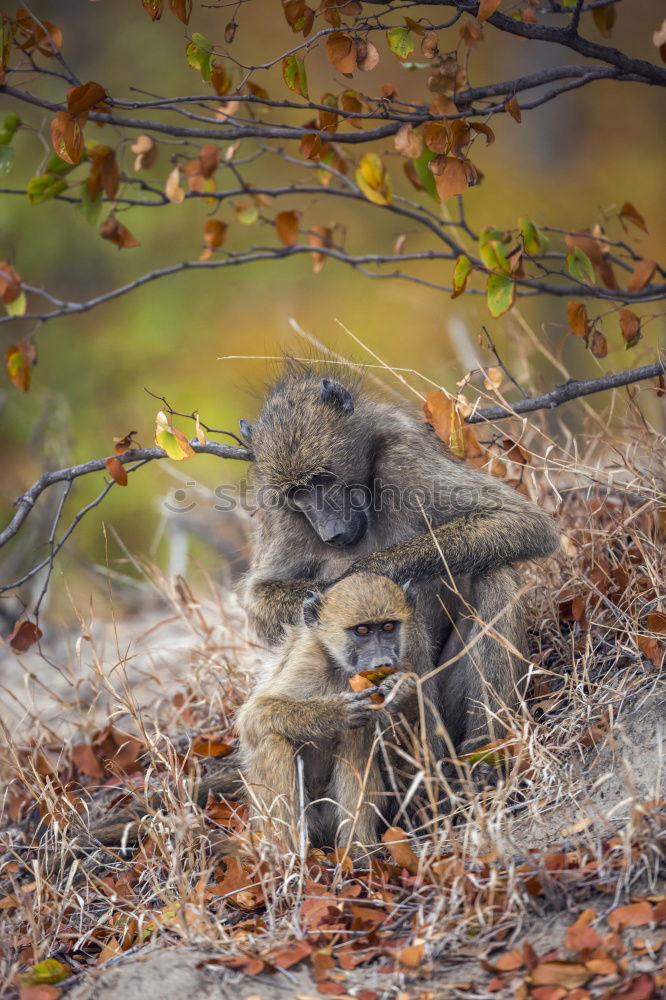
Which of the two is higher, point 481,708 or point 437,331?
point 437,331

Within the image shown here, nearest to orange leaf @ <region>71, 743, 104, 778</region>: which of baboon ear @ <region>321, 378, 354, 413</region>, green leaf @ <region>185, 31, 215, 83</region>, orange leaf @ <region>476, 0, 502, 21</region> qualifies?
baboon ear @ <region>321, 378, 354, 413</region>

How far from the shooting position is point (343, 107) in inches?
142

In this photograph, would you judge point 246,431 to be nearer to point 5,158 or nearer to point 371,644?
point 371,644

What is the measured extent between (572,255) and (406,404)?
1076 millimetres

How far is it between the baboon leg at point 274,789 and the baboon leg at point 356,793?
15 centimetres

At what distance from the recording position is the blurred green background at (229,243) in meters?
11.6

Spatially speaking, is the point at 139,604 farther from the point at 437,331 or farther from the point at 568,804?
the point at 437,331

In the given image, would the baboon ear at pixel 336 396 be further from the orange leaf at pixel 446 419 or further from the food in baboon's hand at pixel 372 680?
→ the food in baboon's hand at pixel 372 680

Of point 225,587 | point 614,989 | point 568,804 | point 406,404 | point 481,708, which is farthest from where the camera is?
point 225,587

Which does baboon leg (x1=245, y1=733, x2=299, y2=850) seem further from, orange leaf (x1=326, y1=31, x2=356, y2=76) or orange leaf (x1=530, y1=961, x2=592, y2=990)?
orange leaf (x1=326, y1=31, x2=356, y2=76)

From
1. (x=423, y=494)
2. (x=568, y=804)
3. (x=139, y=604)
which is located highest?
(x=423, y=494)

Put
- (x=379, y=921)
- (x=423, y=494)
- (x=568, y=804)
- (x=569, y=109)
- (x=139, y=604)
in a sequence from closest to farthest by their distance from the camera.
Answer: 1. (x=379, y=921)
2. (x=568, y=804)
3. (x=423, y=494)
4. (x=139, y=604)
5. (x=569, y=109)

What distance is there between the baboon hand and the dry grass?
0.83ft

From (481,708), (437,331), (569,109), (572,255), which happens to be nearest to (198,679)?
(481,708)
